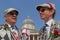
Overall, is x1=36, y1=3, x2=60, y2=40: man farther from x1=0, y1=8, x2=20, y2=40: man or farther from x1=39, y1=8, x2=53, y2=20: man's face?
x1=0, y1=8, x2=20, y2=40: man

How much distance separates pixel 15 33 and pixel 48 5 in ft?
3.04

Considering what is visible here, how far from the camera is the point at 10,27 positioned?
563cm

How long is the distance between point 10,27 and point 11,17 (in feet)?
0.67

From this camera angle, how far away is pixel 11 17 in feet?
18.2

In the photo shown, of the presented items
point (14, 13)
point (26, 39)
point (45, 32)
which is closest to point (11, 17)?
point (14, 13)

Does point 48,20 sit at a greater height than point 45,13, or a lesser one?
lesser

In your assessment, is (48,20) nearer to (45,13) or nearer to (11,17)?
(45,13)

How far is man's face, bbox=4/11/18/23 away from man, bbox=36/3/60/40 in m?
0.63

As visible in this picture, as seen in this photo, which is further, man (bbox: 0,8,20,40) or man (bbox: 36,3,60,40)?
man (bbox: 0,8,20,40)

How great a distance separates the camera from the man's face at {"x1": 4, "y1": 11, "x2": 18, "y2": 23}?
553 cm

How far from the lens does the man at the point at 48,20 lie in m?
4.96

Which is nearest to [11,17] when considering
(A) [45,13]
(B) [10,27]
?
(B) [10,27]

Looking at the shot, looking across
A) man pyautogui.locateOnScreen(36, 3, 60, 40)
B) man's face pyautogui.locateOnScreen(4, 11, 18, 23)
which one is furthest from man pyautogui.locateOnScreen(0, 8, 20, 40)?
man pyautogui.locateOnScreen(36, 3, 60, 40)

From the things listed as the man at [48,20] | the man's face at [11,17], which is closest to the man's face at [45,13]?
the man at [48,20]
